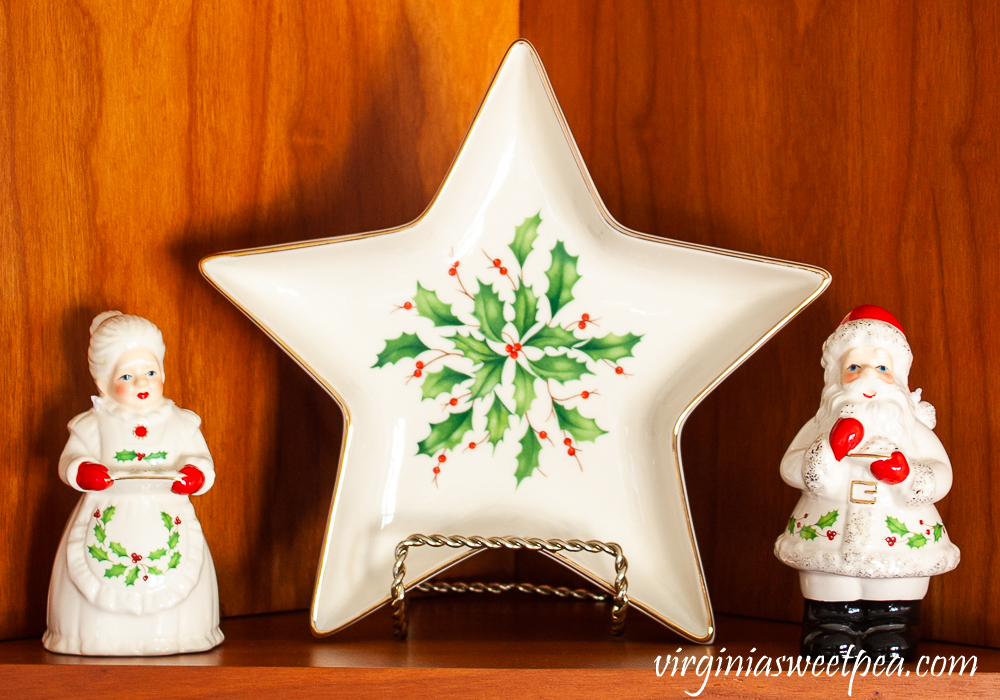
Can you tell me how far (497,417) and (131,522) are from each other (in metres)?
0.30

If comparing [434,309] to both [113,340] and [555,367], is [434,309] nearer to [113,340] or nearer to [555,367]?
[555,367]

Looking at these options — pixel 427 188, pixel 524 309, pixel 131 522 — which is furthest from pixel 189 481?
pixel 427 188

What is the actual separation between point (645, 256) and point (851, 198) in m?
0.19

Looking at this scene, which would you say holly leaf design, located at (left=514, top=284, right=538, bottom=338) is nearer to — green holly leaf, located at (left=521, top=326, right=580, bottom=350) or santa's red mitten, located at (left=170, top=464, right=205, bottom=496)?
green holly leaf, located at (left=521, top=326, right=580, bottom=350)

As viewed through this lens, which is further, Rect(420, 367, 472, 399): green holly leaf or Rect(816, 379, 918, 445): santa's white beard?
Rect(420, 367, 472, 399): green holly leaf

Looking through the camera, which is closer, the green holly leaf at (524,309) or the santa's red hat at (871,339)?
the santa's red hat at (871,339)

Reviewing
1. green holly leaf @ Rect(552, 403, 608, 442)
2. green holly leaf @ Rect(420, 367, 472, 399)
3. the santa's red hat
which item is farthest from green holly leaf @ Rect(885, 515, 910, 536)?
green holly leaf @ Rect(420, 367, 472, 399)

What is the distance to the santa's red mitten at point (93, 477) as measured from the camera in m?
0.68

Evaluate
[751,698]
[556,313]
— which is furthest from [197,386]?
[751,698]

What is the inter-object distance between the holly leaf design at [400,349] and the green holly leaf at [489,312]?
2.2 inches

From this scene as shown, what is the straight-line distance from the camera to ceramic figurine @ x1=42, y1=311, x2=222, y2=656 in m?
0.68

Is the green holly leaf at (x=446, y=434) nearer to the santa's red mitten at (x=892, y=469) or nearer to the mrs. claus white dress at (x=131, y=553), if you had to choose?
the mrs. claus white dress at (x=131, y=553)

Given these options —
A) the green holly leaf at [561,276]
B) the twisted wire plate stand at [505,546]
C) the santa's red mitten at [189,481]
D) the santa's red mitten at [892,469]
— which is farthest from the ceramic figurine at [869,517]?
the santa's red mitten at [189,481]

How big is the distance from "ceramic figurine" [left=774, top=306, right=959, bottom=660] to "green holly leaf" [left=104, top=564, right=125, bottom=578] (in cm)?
48
